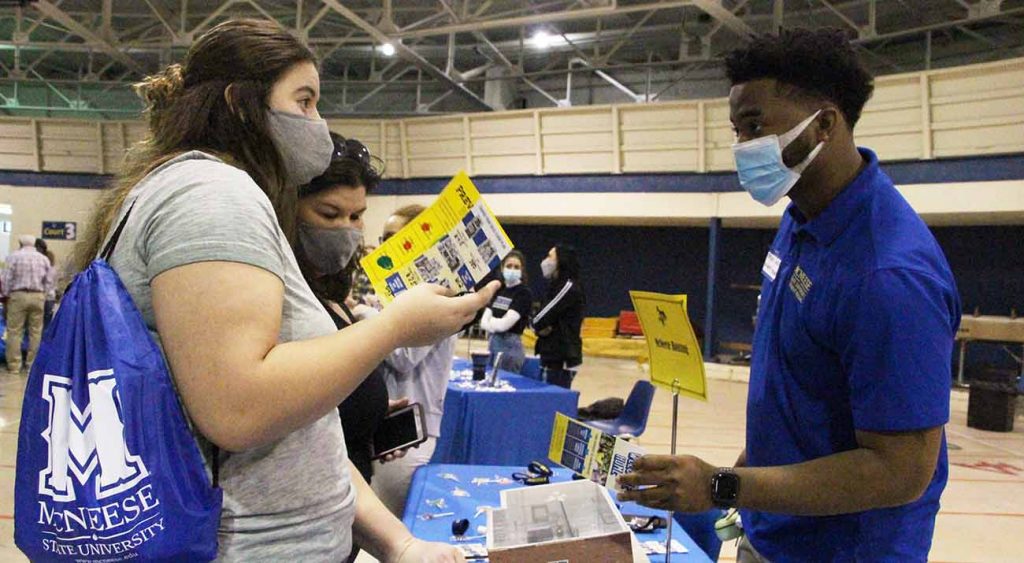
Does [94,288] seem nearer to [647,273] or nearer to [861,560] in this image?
[861,560]

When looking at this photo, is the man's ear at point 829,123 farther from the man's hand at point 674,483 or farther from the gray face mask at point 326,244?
the gray face mask at point 326,244

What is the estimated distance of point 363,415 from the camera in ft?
6.45

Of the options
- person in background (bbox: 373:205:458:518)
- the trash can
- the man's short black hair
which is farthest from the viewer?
the trash can

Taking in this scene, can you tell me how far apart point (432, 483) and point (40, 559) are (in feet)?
6.41

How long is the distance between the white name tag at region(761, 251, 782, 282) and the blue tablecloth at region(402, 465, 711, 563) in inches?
33.8

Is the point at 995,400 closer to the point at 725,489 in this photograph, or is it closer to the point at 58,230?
the point at 725,489

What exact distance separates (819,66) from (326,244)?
1226 millimetres

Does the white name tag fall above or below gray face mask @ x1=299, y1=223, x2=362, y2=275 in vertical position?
below

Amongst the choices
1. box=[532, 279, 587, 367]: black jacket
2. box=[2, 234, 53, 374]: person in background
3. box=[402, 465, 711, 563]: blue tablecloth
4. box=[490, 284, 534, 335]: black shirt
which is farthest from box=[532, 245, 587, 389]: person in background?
box=[2, 234, 53, 374]: person in background

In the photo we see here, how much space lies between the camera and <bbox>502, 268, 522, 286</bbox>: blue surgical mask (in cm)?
599

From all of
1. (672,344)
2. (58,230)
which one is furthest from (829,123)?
(58,230)

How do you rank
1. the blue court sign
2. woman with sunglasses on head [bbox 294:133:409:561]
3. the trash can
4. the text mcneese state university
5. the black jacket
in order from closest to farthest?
the text mcneese state university
woman with sunglasses on head [bbox 294:133:409:561]
the black jacket
the trash can
the blue court sign

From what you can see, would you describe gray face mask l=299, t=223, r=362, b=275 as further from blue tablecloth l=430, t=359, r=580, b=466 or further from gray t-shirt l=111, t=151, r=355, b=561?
blue tablecloth l=430, t=359, r=580, b=466

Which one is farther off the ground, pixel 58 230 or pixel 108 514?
pixel 58 230
